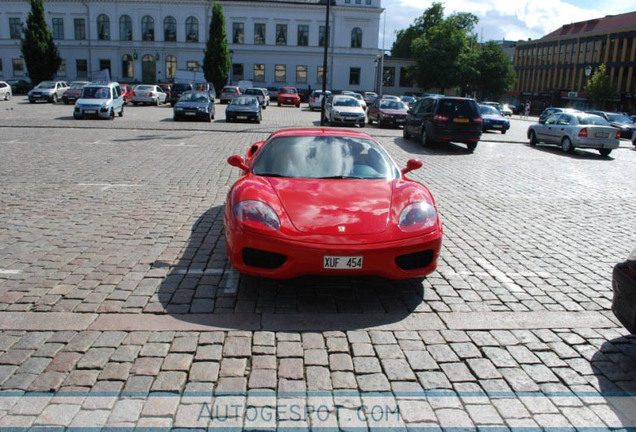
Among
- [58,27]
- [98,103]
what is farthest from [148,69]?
[98,103]

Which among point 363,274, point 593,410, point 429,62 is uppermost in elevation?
point 429,62

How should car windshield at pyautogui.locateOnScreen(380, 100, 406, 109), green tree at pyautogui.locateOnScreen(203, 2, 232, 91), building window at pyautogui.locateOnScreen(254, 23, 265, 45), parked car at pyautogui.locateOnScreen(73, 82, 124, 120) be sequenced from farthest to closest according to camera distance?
building window at pyautogui.locateOnScreen(254, 23, 265, 45) < green tree at pyautogui.locateOnScreen(203, 2, 232, 91) < car windshield at pyautogui.locateOnScreen(380, 100, 406, 109) < parked car at pyautogui.locateOnScreen(73, 82, 124, 120)

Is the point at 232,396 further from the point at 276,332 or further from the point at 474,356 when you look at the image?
the point at 474,356

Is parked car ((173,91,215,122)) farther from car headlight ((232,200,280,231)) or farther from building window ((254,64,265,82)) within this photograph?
building window ((254,64,265,82))

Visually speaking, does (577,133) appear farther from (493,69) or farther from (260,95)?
(493,69)

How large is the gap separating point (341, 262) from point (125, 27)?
69853mm

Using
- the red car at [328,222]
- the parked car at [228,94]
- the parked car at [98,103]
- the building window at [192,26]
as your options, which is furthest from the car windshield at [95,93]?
the building window at [192,26]

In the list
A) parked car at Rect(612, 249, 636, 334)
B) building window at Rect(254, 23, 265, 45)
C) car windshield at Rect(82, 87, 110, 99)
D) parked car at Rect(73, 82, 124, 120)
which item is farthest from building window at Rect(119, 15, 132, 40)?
parked car at Rect(612, 249, 636, 334)

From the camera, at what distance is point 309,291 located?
195 inches

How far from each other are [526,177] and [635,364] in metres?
9.42

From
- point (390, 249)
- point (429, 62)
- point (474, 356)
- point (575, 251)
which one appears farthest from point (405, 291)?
A: point (429, 62)

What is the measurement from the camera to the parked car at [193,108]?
25156 mm

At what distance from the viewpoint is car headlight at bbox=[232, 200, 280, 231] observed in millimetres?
4613

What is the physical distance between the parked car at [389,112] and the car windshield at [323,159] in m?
20.3
